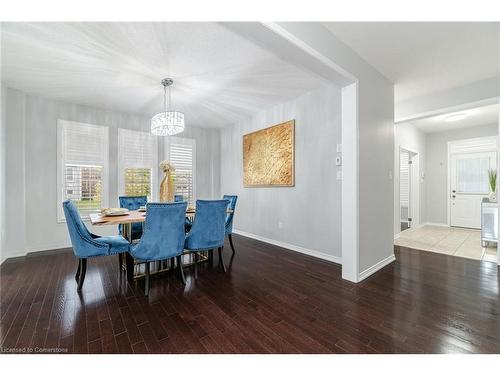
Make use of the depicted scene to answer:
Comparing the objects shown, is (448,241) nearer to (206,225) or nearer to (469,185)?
(469,185)

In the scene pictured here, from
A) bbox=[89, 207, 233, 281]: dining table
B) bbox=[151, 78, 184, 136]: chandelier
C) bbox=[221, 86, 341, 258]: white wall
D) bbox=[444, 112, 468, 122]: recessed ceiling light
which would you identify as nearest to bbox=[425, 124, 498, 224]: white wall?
bbox=[444, 112, 468, 122]: recessed ceiling light

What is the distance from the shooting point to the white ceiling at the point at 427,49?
2176 mm

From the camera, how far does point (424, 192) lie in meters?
6.46

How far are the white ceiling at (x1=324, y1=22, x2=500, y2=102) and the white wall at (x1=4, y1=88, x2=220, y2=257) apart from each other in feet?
14.8

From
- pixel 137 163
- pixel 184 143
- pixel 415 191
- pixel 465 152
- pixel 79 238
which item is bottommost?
pixel 79 238

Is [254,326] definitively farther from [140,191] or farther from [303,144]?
[140,191]

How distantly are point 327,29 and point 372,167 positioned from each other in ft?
5.66

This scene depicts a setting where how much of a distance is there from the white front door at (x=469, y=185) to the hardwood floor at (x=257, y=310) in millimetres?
3462

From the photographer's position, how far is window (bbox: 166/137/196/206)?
5293 millimetres

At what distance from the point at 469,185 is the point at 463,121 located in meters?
1.77

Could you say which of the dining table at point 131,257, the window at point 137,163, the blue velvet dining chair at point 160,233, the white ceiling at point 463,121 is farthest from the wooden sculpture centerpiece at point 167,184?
the white ceiling at point 463,121

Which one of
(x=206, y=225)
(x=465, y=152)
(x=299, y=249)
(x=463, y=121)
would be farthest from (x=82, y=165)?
(x=465, y=152)

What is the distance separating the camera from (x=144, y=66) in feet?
9.16

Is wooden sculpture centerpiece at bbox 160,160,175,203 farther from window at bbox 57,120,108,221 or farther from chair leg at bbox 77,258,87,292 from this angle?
window at bbox 57,120,108,221
